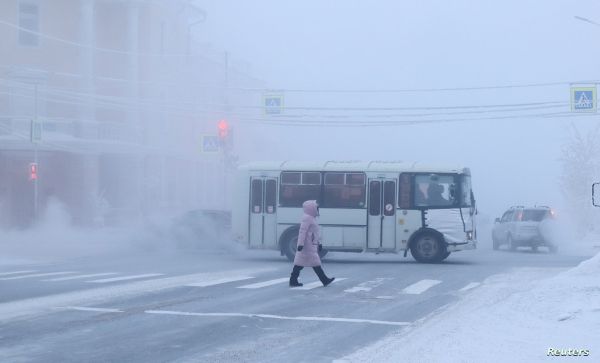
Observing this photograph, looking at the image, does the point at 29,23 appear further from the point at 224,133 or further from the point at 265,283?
the point at 265,283

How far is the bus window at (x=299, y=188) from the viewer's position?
2795cm

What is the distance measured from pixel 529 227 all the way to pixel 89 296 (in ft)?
77.1

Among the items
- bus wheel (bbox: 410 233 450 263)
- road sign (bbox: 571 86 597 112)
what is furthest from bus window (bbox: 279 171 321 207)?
road sign (bbox: 571 86 597 112)

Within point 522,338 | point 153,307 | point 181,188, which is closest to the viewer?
point 522,338

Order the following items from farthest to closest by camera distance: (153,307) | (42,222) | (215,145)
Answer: (42,222) → (215,145) → (153,307)

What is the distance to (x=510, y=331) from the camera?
11.5m

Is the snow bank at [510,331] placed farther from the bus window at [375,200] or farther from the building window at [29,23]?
the building window at [29,23]

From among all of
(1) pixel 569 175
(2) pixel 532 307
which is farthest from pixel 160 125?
(2) pixel 532 307

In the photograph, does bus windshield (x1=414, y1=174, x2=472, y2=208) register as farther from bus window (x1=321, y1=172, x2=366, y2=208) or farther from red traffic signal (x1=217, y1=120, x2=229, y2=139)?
red traffic signal (x1=217, y1=120, x2=229, y2=139)

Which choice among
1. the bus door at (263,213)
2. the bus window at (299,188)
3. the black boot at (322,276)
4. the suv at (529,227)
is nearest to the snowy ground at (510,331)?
the black boot at (322,276)

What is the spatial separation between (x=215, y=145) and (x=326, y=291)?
80.9 feet

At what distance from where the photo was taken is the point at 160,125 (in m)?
55.1

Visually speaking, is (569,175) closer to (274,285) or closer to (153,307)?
(274,285)

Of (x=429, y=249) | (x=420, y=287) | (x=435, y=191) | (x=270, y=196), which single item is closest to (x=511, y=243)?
(x=435, y=191)
